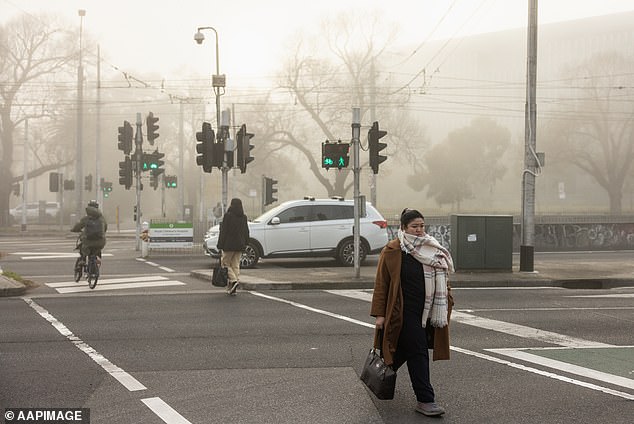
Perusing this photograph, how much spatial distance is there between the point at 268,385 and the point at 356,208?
886 cm

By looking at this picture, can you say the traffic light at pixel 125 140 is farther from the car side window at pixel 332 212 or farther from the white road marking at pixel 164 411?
the white road marking at pixel 164 411

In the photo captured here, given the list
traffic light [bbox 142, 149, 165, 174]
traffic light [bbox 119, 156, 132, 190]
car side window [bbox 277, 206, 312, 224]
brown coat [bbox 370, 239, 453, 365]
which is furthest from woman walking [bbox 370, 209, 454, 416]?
traffic light [bbox 119, 156, 132, 190]

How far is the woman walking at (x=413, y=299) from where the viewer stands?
5508 mm

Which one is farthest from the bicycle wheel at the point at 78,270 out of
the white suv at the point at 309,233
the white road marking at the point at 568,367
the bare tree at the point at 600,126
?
the bare tree at the point at 600,126

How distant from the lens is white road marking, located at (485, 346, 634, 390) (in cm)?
663

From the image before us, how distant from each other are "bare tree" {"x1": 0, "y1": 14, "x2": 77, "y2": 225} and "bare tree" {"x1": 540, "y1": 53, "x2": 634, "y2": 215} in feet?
119

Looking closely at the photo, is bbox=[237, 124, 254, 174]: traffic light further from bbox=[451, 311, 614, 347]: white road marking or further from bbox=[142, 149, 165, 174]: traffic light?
bbox=[142, 149, 165, 174]: traffic light

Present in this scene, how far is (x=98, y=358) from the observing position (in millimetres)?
7582

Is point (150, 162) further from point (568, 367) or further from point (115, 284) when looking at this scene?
point (568, 367)

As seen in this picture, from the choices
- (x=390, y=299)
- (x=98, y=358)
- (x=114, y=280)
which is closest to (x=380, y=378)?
(x=390, y=299)

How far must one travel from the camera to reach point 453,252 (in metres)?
16.6

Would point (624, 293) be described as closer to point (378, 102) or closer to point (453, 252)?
point (453, 252)

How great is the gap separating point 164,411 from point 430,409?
2.07 m

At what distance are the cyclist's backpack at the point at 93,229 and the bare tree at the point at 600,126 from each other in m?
47.1
